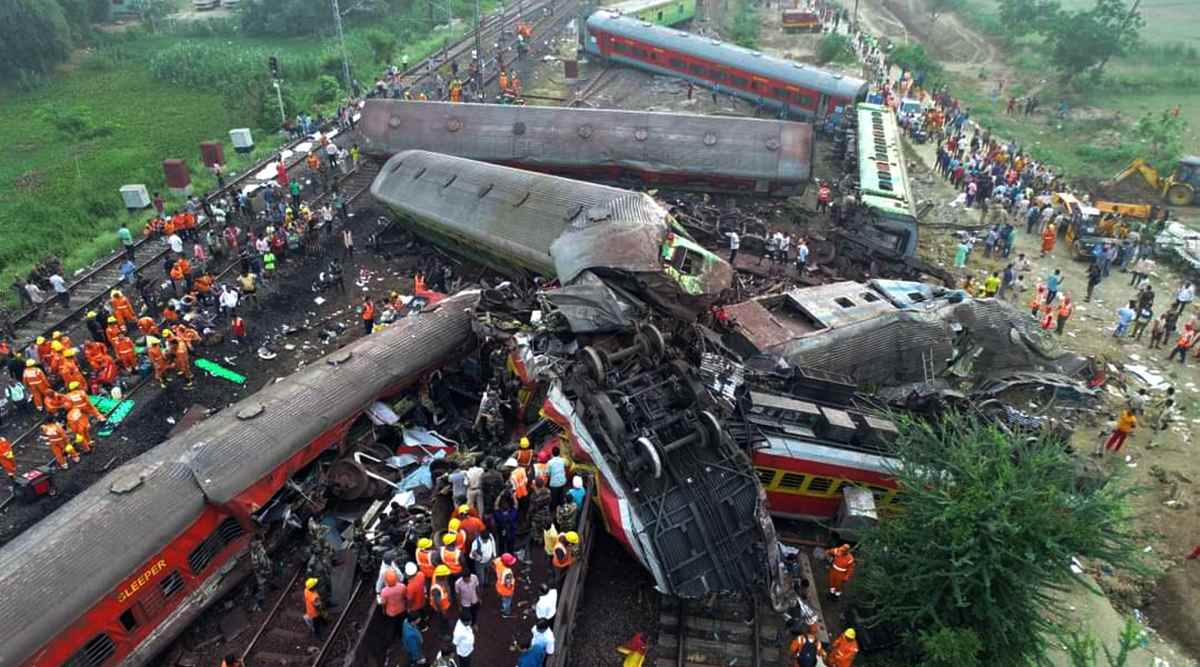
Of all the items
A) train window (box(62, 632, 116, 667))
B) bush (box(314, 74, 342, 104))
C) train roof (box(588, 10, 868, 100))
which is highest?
train roof (box(588, 10, 868, 100))

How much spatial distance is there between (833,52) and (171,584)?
1682 inches

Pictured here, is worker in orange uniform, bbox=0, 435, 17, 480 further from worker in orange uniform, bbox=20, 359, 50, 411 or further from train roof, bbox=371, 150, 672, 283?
train roof, bbox=371, 150, 672, 283

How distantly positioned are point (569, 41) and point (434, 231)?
2773cm

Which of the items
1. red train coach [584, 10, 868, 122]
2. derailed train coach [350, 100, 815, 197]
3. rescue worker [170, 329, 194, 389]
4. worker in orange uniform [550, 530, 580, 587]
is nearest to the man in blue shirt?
worker in orange uniform [550, 530, 580, 587]

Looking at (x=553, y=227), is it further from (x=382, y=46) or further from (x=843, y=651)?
(x=382, y=46)

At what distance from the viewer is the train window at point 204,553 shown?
10.2 m

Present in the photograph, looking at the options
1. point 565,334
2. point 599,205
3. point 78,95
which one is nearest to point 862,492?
point 565,334

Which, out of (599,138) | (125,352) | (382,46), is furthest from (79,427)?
(382,46)

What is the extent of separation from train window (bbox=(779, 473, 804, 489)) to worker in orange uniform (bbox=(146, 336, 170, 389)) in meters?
12.9

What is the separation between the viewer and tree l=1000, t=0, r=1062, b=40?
43938 millimetres

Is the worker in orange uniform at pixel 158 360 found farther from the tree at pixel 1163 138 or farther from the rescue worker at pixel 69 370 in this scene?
the tree at pixel 1163 138

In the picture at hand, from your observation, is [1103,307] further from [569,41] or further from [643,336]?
[569,41]

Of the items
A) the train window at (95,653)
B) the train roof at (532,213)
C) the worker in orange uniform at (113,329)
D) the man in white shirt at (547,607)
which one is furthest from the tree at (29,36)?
the man in white shirt at (547,607)

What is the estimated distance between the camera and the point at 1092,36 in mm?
36031
